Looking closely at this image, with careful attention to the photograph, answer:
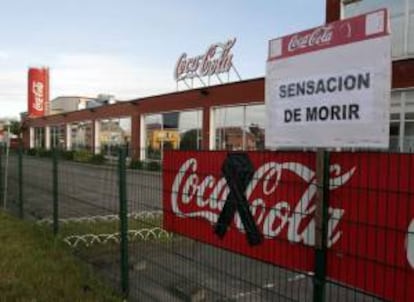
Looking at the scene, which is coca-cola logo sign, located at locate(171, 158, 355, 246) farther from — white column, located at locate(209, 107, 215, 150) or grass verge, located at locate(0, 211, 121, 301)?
white column, located at locate(209, 107, 215, 150)

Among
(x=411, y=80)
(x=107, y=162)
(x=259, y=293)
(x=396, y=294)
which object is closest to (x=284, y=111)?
(x=396, y=294)

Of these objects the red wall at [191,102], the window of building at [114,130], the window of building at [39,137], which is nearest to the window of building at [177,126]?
the red wall at [191,102]

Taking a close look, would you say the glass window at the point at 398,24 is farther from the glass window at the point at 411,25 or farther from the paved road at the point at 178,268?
the paved road at the point at 178,268

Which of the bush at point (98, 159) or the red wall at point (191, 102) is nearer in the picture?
the bush at point (98, 159)

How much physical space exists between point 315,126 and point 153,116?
33.2 metres

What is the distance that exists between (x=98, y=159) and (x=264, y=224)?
13.4 feet

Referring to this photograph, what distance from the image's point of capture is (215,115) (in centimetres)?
2986

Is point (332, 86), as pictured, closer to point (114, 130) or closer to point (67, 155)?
point (67, 155)

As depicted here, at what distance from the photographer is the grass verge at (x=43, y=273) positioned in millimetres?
6192

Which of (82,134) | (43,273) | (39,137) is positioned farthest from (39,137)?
(43,273)

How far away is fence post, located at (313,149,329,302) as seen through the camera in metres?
3.67

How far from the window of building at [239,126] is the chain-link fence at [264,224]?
1917 centimetres

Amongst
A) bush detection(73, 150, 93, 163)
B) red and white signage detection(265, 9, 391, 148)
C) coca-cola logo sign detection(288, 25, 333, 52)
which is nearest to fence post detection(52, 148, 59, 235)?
bush detection(73, 150, 93, 163)

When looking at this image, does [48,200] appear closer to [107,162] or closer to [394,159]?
[107,162]
